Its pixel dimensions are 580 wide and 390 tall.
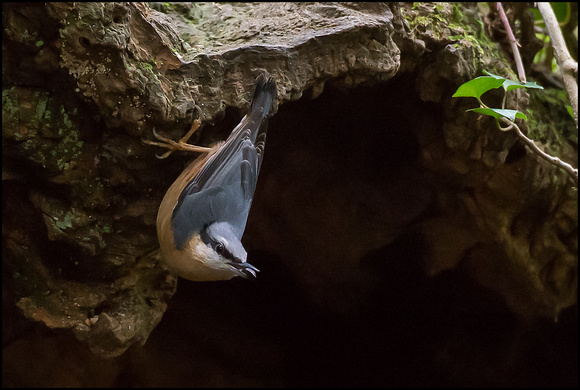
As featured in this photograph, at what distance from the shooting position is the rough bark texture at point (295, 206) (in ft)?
5.92

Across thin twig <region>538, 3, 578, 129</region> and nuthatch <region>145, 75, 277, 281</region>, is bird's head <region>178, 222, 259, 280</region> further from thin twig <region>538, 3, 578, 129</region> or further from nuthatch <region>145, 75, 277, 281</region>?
thin twig <region>538, 3, 578, 129</region>

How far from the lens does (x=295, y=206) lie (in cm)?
299

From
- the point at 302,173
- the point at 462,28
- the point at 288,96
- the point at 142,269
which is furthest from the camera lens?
the point at 302,173

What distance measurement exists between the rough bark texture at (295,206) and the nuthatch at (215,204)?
15cm

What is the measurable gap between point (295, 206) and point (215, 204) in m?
1.29

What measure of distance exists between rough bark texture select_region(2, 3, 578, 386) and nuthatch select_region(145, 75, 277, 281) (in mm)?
148

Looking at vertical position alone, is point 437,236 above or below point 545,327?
above

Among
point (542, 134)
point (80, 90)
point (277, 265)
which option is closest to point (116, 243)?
point (80, 90)

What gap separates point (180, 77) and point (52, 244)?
86cm

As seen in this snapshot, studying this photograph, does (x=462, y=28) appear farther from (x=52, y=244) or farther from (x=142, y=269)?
(x=52, y=244)

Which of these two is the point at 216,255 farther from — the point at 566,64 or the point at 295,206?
the point at 566,64

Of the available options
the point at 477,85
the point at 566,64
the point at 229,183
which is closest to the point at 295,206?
the point at 229,183

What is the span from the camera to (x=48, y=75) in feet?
Result: 5.78

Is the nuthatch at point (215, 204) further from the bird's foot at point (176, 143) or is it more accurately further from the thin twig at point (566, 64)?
the thin twig at point (566, 64)
